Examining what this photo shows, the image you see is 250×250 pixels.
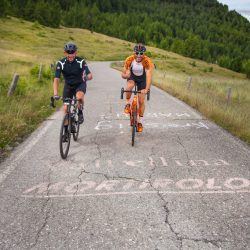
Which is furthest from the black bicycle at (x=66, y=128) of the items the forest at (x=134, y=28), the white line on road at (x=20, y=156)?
the forest at (x=134, y=28)

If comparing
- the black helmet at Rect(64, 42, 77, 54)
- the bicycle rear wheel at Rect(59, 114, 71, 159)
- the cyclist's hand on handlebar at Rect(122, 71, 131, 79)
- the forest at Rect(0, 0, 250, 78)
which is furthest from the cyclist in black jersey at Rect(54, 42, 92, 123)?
the forest at Rect(0, 0, 250, 78)

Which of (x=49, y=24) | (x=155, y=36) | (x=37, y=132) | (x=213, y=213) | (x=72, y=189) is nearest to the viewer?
(x=213, y=213)

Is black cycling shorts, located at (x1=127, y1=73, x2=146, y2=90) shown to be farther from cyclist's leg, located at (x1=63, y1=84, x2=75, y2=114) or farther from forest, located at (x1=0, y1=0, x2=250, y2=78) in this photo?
forest, located at (x1=0, y1=0, x2=250, y2=78)

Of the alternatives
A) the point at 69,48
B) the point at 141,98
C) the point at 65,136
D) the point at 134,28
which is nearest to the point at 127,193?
the point at 65,136

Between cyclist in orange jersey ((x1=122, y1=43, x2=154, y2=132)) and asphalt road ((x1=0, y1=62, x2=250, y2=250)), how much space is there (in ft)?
3.86

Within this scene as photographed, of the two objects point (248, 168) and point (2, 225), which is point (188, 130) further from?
point (2, 225)

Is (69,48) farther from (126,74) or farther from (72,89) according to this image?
(126,74)

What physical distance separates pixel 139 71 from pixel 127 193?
400cm

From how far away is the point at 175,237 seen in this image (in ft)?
12.5

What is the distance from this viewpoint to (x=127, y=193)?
5016mm

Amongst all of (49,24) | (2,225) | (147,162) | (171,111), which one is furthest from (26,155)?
(49,24)

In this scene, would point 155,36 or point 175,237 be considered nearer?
point 175,237

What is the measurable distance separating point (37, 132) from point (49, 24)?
99347mm

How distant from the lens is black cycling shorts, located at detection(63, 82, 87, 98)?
299 inches
